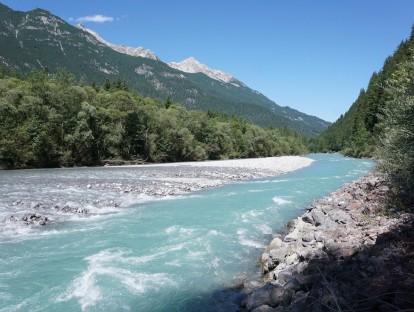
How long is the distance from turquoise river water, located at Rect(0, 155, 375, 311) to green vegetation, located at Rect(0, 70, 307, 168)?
1213 inches

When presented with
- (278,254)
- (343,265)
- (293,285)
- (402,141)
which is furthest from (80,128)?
(343,265)

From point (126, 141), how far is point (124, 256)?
52938 millimetres

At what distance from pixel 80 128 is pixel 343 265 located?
164 ft

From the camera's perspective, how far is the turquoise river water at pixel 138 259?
28.3ft

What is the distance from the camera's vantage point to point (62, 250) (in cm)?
1204

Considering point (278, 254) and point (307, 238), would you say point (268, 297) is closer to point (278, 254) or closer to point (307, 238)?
point (278, 254)

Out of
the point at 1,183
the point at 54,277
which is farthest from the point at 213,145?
the point at 54,277

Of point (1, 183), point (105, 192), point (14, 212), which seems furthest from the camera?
point (1, 183)

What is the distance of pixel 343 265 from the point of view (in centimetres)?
827

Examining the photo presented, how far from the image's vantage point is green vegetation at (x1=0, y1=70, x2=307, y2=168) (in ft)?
147

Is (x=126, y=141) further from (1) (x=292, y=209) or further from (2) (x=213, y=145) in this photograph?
(1) (x=292, y=209)

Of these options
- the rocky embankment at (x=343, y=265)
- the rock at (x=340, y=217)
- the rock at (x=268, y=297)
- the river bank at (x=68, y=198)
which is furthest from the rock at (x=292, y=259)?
the river bank at (x=68, y=198)

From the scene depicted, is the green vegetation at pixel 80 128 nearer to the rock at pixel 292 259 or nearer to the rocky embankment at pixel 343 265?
the rocky embankment at pixel 343 265

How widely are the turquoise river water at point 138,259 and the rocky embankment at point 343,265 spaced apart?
1.23 m
